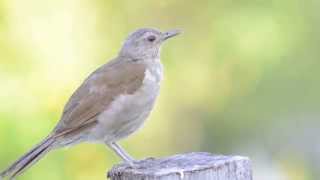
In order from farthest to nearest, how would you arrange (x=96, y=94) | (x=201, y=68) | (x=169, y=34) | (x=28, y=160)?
(x=201, y=68) < (x=169, y=34) < (x=96, y=94) < (x=28, y=160)

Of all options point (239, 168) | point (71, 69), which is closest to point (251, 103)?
point (71, 69)

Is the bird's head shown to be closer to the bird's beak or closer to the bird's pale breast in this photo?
the bird's beak

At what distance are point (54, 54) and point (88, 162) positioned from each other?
80 centimetres

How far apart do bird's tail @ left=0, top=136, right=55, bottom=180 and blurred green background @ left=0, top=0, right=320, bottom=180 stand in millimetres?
1838

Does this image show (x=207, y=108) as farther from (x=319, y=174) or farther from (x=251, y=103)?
(x=319, y=174)

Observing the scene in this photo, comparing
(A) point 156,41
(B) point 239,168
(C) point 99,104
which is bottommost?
(B) point 239,168

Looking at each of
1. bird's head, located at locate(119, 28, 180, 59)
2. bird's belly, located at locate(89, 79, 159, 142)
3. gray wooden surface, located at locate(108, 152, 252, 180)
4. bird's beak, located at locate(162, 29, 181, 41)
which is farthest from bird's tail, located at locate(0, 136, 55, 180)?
bird's beak, located at locate(162, 29, 181, 41)

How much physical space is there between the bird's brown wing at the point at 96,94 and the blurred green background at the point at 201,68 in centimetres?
144

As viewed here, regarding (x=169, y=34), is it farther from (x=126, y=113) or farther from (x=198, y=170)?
(x=198, y=170)

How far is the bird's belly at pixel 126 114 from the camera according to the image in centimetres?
540

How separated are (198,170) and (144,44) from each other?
6.72 feet

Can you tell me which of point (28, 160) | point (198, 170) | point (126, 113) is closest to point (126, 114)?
point (126, 113)

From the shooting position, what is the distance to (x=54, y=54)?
24.3ft

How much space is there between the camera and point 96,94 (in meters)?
5.39
